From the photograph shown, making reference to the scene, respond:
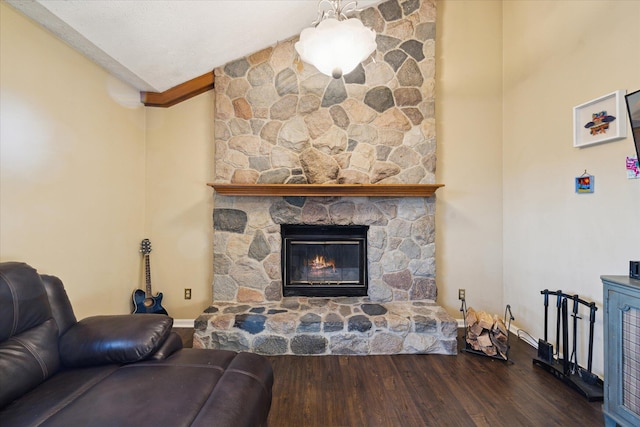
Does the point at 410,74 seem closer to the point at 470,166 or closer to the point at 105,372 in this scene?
the point at 470,166

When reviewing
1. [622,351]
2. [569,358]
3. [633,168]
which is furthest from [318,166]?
[569,358]

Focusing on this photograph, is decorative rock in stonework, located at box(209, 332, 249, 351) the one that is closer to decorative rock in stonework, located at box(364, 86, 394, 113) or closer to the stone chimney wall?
the stone chimney wall

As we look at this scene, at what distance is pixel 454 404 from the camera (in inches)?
74.4

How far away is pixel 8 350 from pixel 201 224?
195cm

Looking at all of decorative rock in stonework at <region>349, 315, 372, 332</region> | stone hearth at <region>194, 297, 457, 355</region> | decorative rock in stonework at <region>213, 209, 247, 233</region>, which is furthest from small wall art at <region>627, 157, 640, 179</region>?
decorative rock in stonework at <region>213, 209, 247, 233</region>

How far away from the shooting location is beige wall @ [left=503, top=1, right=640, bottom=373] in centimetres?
194

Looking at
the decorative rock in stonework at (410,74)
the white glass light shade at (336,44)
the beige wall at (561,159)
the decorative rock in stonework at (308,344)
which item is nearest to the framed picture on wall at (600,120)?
the beige wall at (561,159)

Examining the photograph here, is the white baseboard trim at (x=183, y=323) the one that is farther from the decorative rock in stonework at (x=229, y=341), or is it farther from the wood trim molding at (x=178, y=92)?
the wood trim molding at (x=178, y=92)

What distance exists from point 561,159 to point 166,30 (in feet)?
11.1

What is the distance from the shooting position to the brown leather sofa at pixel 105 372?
1.11 metres

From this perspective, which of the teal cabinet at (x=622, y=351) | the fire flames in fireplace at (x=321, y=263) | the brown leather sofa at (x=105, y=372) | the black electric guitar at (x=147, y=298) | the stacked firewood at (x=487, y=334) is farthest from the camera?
the fire flames in fireplace at (x=321, y=263)

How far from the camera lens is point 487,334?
254 cm

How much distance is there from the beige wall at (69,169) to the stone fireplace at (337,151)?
87 cm

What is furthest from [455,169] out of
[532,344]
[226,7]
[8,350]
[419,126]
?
[8,350]
